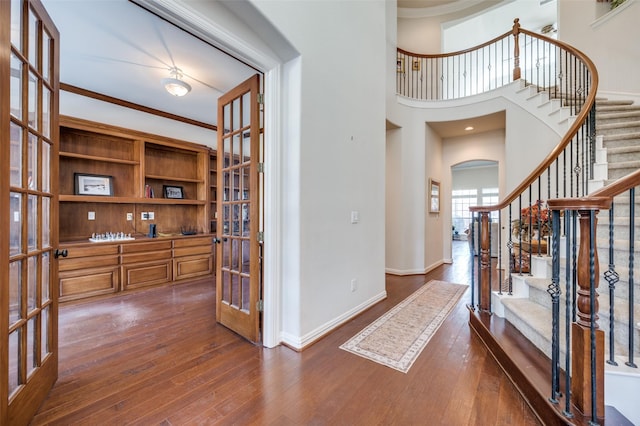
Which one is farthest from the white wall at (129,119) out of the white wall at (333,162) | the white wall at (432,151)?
the white wall at (432,151)

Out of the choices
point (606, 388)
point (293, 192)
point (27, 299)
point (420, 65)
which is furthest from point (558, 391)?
point (420, 65)

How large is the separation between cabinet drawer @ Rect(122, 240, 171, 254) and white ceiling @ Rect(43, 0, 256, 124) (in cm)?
219

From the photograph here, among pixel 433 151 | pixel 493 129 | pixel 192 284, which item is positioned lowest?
pixel 192 284

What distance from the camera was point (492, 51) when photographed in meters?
7.19

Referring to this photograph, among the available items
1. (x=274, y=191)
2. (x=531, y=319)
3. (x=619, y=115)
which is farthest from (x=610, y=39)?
(x=274, y=191)

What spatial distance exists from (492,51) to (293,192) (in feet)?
26.4

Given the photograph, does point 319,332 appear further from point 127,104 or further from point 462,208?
point 462,208

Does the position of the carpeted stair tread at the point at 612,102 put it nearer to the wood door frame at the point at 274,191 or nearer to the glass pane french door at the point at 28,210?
the wood door frame at the point at 274,191

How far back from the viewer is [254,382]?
181 centimetres

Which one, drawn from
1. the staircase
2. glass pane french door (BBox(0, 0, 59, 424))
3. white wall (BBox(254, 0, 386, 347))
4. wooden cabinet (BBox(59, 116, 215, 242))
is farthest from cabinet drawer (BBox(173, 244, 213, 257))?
the staircase

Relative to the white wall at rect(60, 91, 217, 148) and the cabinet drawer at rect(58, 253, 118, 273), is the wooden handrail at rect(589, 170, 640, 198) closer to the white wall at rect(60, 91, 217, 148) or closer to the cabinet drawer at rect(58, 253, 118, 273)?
the cabinet drawer at rect(58, 253, 118, 273)

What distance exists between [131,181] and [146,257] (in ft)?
4.13

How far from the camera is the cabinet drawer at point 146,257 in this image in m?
3.78

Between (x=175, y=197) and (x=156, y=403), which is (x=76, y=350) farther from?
(x=175, y=197)
